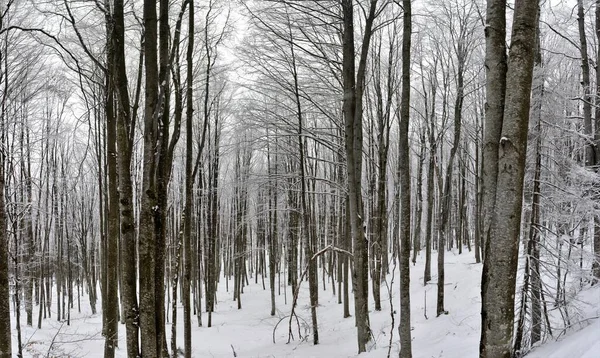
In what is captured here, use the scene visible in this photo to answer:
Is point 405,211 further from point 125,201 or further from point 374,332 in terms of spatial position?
point 374,332

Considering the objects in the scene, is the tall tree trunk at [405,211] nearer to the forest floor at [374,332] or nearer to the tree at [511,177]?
the forest floor at [374,332]

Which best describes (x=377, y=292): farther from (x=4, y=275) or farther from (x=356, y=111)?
(x=4, y=275)

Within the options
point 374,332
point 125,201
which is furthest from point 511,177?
point 374,332

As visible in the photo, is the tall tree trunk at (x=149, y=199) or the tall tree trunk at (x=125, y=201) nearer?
the tall tree trunk at (x=149, y=199)

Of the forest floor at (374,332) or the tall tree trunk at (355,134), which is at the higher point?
the tall tree trunk at (355,134)

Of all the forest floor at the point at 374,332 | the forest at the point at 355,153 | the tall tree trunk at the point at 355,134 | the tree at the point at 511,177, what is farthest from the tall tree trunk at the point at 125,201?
the tall tree trunk at the point at 355,134

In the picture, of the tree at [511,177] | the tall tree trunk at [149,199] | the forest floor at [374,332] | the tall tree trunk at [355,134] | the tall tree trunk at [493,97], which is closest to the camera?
the tree at [511,177]

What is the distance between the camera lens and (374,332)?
35.3 ft

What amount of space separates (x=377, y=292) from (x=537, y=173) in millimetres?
7662

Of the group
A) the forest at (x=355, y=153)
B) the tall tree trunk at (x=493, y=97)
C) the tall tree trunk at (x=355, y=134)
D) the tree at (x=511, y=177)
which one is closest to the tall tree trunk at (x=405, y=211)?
the forest at (x=355, y=153)

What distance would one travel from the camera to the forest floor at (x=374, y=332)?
5406mm

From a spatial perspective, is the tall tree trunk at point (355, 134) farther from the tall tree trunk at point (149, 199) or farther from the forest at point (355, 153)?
the tall tree trunk at point (149, 199)

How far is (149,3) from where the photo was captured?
3.96m

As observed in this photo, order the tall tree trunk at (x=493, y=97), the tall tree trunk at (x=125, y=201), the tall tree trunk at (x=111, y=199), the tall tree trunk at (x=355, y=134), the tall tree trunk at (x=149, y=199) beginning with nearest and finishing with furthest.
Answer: the tall tree trunk at (x=493, y=97), the tall tree trunk at (x=149, y=199), the tall tree trunk at (x=125, y=201), the tall tree trunk at (x=111, y=199), the tall tree trunk at (x=355, y=134)
